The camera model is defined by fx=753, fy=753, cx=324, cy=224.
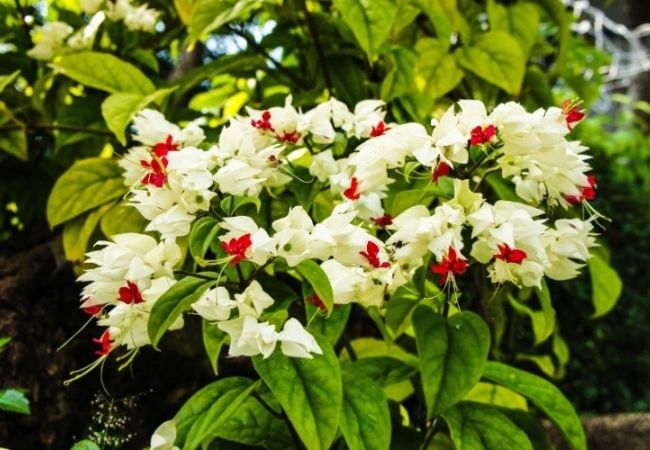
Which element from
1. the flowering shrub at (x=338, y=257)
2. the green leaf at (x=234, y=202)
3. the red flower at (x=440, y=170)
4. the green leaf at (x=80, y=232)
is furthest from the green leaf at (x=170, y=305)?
the green leaf at (x=80, y=232)

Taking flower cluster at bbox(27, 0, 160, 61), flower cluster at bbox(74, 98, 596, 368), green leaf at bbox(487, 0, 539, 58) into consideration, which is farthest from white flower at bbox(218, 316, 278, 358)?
green leaf at bbox(487, 0, 539, 58)

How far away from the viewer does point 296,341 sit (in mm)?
914

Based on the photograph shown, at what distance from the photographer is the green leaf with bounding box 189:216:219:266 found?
97cm

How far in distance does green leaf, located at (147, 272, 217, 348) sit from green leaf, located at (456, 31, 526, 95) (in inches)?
37.6

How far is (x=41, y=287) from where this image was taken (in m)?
1.75

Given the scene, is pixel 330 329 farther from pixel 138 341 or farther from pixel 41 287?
pixel 41 287

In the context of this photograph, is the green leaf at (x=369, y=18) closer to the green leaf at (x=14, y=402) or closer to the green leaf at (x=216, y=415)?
the green leaf at (x=216, y=415)

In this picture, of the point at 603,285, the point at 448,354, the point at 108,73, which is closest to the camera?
the point at 448,354

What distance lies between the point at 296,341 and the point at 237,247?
135 millimetres

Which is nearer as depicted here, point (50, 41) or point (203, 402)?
point (203, 402)

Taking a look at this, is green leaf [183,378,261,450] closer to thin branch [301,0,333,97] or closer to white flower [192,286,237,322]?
white flower [192,286,237,322]

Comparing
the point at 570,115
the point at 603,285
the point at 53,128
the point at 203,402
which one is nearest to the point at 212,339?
the point at 203,402

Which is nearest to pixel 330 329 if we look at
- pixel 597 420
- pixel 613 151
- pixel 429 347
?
pixel 429 347

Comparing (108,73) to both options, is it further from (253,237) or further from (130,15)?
(253,237)
